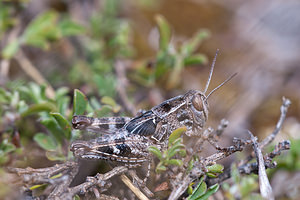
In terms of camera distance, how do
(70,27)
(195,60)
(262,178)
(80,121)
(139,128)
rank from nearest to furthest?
(262,178) → (80,121) → (139,128) → (195,60) → (70,27)

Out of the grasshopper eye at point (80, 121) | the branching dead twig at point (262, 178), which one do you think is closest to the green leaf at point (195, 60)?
the branching dead twig at point (262, 178)

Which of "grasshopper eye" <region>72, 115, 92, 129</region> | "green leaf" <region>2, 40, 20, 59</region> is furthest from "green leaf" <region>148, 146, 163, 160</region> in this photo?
"green leaf" <region>2, 40, 20, 59</region>

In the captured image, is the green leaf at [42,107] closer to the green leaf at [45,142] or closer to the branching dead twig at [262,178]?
the green leaf at [45,142]

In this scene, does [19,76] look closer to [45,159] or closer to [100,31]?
[100,31]

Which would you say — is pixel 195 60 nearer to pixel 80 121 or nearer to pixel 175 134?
pixel 175 134

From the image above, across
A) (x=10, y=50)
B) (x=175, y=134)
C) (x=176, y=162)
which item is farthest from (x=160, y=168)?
(x=10, y=50)

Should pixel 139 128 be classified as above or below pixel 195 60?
below
